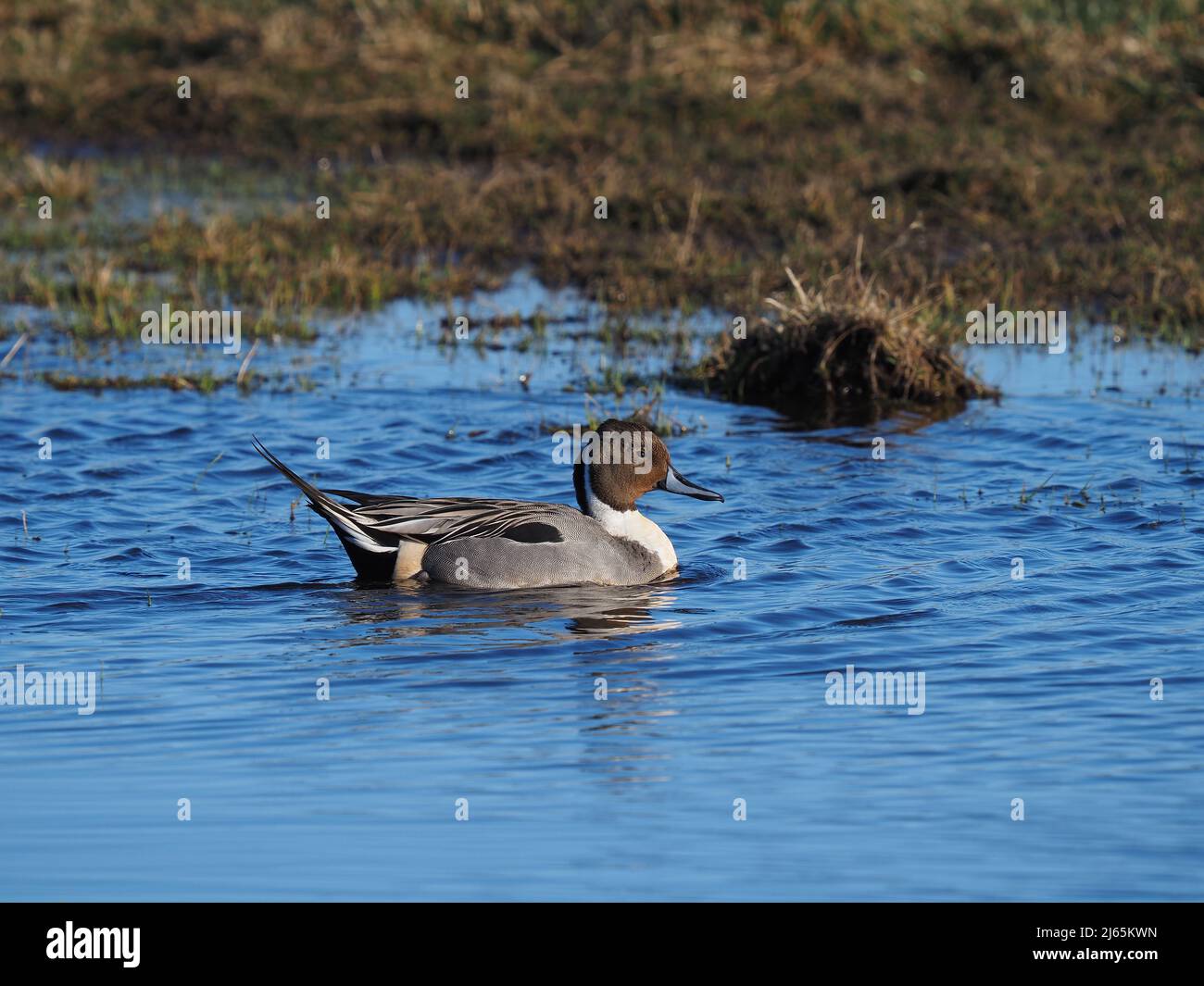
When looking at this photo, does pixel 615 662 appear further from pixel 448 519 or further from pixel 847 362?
pixel 847 362

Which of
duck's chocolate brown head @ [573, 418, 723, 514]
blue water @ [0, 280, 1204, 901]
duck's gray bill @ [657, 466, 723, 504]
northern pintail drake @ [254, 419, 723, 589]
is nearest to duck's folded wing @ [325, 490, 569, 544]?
northern pintail drake @ [254, 419, 723, 589]

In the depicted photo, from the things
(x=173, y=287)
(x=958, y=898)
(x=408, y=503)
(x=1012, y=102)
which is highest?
(x=1012, y=102)

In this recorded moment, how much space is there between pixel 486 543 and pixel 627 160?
8.14 metres

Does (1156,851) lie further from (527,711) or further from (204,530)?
(204,530)

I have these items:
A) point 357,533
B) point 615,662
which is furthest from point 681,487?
point 615,662

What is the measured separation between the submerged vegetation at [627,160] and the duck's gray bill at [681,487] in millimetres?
2618

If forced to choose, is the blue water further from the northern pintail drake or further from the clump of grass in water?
the clump of grass in water

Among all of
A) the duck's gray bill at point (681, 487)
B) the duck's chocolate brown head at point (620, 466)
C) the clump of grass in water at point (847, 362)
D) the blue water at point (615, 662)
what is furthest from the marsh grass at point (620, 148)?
the duck's chocolate brown head at point (620, 466)

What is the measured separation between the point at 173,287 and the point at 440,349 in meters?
2.18

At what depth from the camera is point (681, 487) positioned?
8828 mm

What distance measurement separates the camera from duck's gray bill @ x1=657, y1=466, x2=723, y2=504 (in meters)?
8.80

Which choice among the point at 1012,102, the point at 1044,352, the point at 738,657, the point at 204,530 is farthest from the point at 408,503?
the point at 1012,102

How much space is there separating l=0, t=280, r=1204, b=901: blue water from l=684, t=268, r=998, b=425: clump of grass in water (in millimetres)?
248

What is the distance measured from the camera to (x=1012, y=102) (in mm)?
16547
